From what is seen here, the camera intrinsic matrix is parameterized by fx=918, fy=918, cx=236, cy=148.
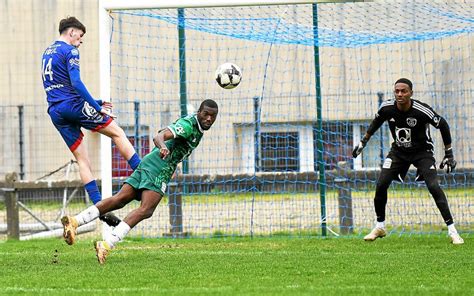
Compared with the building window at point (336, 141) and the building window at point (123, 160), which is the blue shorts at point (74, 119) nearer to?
the building window at point (123, 160)

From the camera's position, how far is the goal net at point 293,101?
14.4 meters

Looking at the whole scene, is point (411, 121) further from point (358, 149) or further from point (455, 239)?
point (455, 239)

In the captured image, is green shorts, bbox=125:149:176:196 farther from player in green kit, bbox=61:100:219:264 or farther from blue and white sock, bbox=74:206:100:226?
blue and white sock, bbox=74:206:100:226

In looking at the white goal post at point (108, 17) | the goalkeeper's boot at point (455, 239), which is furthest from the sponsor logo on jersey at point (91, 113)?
the goalkeeper's boot at point (455, 239)

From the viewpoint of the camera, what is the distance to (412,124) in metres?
12.2

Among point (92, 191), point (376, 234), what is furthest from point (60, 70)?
point (376, 234)

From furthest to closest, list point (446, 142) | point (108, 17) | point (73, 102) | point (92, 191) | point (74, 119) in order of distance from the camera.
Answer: point (108, 17) → point (446, 142) → point (92, 191) → point (74, 119) → point (73, 102)

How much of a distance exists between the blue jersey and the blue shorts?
9cm

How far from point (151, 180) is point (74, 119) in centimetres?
181

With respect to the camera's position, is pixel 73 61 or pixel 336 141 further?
pixel 336 141

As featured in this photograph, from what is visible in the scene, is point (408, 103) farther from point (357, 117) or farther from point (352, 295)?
point (352, 295)

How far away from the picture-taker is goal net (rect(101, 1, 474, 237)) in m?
14.4

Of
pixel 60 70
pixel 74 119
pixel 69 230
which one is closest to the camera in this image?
pixel 69 230

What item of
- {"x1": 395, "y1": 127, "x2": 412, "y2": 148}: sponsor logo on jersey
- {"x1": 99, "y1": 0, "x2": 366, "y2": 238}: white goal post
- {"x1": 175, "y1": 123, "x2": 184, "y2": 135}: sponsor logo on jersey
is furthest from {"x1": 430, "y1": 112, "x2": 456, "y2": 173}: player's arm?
{"x1": 175, "y1": 123, "x2": 184, "y2": 135}: sponsor logo on jersey
